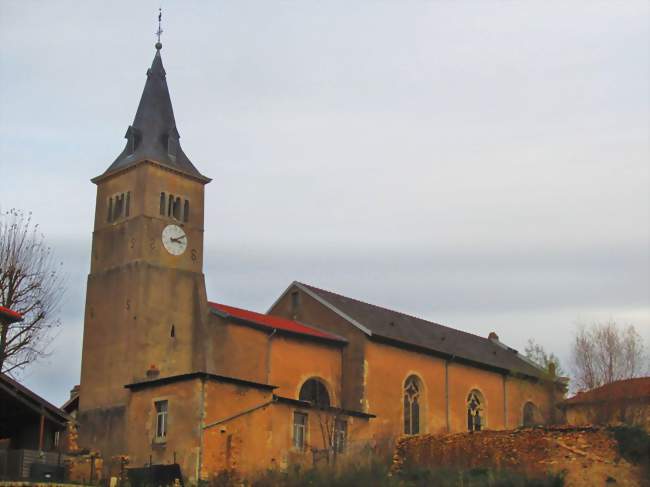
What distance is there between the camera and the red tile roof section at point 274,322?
4281cm

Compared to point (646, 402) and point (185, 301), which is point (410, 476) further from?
point (185, 301)

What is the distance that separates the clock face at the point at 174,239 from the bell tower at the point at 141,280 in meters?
0.05

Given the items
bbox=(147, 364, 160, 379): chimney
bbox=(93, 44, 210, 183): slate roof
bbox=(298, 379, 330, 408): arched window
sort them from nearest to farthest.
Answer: bbox=(147, 364, 160, 379): chimney < bbox=(298, 379, 330, 408): arched window < bbox=(93, 44, 210, 183): slate roof

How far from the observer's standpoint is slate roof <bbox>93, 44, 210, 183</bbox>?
47.5 metres

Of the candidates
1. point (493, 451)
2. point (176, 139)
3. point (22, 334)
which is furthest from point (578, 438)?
point (176, 139)

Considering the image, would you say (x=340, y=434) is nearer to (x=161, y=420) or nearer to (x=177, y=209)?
(x=161, y=420)

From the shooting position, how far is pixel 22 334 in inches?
1603

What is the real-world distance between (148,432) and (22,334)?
25.0 feet

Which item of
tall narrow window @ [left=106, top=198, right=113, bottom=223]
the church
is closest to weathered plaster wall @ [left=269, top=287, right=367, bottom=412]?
the church

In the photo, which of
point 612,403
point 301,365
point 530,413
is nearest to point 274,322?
point 301,365

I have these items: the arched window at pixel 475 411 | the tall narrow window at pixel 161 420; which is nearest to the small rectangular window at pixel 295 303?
the arched window at pixel 475 411

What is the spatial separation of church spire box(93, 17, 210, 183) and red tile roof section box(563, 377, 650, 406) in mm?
20555

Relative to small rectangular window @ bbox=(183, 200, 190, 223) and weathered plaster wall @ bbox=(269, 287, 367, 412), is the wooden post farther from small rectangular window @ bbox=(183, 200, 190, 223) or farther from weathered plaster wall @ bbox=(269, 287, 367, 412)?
small rectangular window @ bbox=(183, 200, 190, 223)

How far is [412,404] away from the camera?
47.5 m
